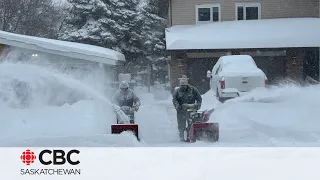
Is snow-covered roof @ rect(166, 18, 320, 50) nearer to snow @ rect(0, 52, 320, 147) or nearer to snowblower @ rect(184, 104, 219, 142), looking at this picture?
snow @ rect(0, 52, 320, 147)

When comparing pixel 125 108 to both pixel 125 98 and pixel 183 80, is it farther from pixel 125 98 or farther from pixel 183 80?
pixel 183 80

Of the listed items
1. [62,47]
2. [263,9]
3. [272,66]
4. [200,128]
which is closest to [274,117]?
[272,66]

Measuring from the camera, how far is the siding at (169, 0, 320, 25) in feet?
6.47

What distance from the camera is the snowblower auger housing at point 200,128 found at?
6.67 ft

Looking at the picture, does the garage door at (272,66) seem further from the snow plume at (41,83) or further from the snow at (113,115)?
the snow plume at (41,83)

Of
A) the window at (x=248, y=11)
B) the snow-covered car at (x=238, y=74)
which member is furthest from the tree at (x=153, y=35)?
the window at (x=248, y=11)

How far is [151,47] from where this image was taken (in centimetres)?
200
